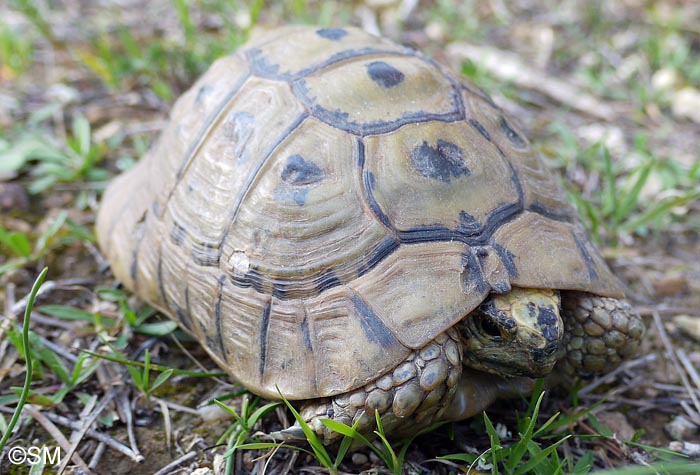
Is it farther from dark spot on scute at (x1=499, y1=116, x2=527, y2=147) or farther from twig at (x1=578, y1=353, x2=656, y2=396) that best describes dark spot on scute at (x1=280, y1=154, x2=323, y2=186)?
twig at (x1=578, y1=353, x2=656, y2=396)

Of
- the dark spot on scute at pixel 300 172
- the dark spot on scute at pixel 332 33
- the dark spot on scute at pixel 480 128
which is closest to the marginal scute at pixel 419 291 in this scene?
the dark spot on scute at pixel 300 172

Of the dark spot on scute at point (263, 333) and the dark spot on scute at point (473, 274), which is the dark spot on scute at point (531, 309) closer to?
the dark spot on scute at point (473, 274)

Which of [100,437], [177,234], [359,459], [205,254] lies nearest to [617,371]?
[359,459]

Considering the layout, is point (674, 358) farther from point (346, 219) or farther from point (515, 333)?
point (346, 219)

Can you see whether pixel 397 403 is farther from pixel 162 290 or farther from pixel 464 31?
pixel 464 31

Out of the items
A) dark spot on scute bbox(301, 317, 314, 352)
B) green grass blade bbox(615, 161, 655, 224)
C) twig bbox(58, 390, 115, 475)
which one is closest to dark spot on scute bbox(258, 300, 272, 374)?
dark spot on scute bbox(301, 317, 314, 352)

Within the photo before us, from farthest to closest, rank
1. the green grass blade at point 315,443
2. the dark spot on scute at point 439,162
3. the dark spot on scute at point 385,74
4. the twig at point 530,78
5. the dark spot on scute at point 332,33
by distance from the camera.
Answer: the twig at point 530,78 → the dark spot on scute at point 332,33 → the dark spot on scute at point 385,74 → the dark spot on scute at point 439,162 → the green grass blade at point 315,443
